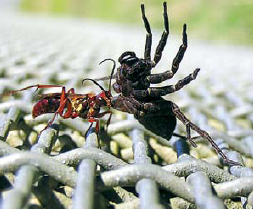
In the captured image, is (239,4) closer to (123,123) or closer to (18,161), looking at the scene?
(123,123)

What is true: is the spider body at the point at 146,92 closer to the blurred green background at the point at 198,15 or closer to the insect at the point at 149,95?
the insect at the point at 149,95

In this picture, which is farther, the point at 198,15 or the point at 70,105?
the point at 198,15

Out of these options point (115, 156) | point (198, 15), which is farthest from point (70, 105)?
point (198, 15)

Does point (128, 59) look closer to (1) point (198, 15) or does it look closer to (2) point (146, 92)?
(2) point (146, 92)

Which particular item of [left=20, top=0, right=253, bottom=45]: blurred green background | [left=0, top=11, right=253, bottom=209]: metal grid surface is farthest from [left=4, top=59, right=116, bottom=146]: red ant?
[left=20, top=0, right=253, bottom=45]: blurred green background

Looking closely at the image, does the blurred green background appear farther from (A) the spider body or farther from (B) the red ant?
(B) the red ant

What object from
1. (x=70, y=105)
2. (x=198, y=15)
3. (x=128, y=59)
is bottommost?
(x=70, y=105)
